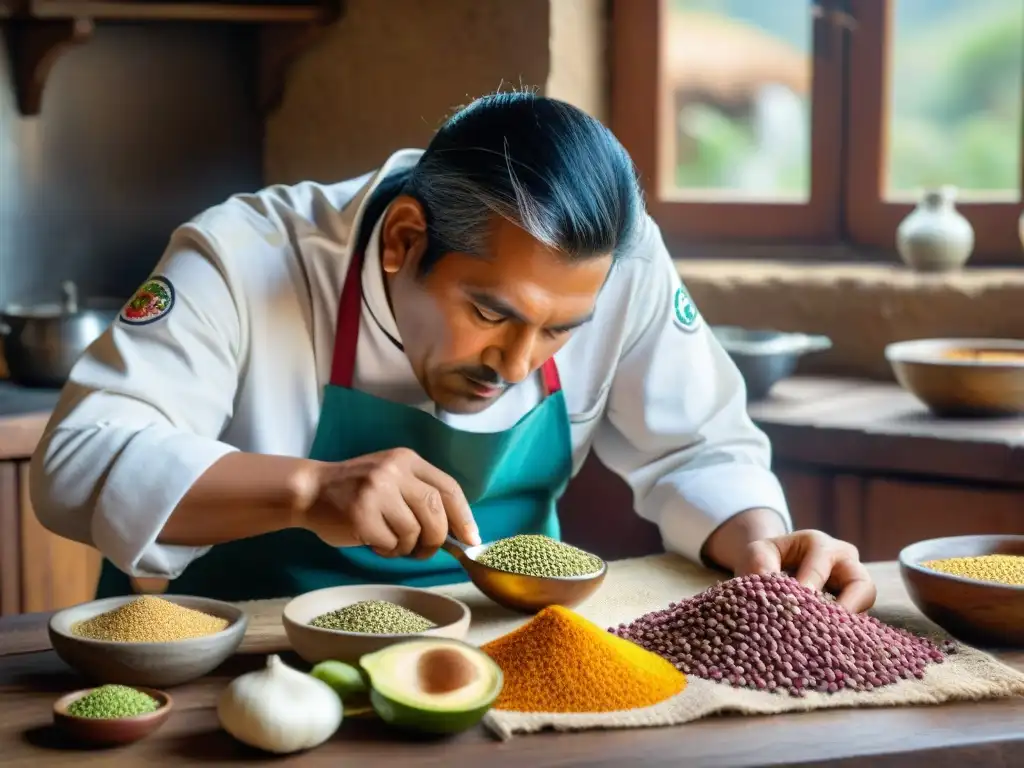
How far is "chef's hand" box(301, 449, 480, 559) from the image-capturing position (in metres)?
1.53

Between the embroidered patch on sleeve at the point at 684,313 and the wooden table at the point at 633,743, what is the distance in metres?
0.92

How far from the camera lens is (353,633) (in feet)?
4.53

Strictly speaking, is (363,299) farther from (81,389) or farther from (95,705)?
(95,705)

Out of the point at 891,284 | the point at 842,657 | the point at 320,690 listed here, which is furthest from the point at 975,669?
the point at 891,284

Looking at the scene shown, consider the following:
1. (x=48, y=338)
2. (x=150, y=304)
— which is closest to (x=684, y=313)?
(x=150, y=304)

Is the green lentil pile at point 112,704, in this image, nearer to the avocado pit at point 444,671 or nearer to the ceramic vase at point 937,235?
the avocado pit at point 444,671

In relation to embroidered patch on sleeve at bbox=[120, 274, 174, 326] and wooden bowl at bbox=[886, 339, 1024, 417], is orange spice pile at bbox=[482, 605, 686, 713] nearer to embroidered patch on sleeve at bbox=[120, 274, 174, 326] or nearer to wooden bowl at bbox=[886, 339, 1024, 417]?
embroidered patch on sleeve at bbox=[120, 274, 174, 326]

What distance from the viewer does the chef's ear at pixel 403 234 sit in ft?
6.01

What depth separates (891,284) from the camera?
311cm

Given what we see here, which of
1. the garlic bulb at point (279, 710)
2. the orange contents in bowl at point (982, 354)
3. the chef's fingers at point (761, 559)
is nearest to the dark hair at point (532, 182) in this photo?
the chef's fingers at point (761, 559)

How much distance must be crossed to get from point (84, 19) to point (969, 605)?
2.51 m

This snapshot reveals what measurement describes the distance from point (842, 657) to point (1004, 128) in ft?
7.09

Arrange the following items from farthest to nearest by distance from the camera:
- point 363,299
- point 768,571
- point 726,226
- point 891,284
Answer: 1. point 726,226
2. point 891,284
3. point 363,299
4. point 768,571

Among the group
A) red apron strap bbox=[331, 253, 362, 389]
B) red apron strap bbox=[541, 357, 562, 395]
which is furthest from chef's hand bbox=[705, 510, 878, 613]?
red apron strap bbox=[331, 253, 362, 389]
